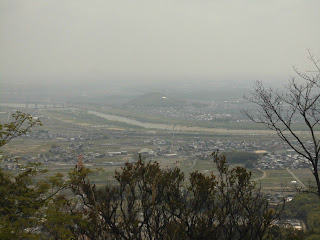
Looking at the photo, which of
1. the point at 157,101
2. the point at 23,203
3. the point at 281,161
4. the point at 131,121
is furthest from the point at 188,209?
the point at 157,101

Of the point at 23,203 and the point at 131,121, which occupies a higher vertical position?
the point at 23,203

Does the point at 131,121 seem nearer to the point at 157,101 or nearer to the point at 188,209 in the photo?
the point at 157,101

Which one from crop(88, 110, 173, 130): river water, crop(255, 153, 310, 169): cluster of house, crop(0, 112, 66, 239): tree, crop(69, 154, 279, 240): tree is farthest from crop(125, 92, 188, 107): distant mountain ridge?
crop(0, 112, 66, 239): tree

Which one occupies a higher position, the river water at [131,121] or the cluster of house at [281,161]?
the river water at [131,121]

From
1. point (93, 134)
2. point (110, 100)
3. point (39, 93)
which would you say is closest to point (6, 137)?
point (93, 134)

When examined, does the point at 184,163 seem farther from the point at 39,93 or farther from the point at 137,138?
the point at 39,93

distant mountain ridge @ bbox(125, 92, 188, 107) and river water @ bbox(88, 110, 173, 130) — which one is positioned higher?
distant mountain ridge @ bbox(125, 92, 188, 107)

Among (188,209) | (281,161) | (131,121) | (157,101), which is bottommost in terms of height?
(281,161)

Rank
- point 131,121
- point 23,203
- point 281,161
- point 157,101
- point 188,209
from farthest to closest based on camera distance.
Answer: point 157,101, point 131,121, point 281,161, point 188,209, point 23,203

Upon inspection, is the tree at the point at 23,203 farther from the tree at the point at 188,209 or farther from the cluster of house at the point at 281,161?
the cluster of house at the point at 281,161

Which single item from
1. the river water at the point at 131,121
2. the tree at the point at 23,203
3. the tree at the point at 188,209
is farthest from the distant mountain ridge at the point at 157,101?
the tree at the point at 23,203

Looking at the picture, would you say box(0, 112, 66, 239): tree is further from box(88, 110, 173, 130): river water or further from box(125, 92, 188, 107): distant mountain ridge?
box(125, 92, 188, 107): distant mountain ridge
